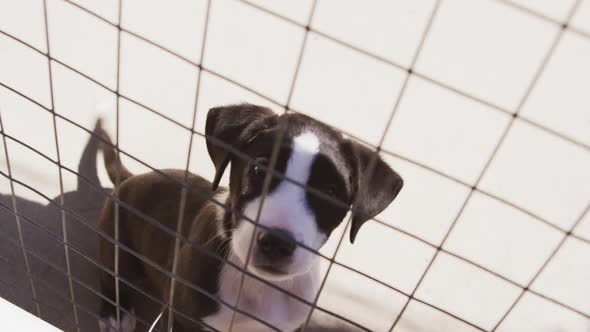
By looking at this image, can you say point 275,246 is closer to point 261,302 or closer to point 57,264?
point 261,302

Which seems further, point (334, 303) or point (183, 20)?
point (183, 20)

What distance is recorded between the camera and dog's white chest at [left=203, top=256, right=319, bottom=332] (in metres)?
1.83

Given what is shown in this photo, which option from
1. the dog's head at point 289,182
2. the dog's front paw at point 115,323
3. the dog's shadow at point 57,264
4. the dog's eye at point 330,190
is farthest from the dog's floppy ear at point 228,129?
the dog's front paw at point 115,323

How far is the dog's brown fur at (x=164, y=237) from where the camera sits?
1858 mm

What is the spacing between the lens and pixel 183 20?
3984 millimetres

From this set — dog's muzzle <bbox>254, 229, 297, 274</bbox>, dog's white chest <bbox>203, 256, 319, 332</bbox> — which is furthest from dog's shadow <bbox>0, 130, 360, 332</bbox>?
dog's muzzle <bbox>254, 229, 297, 274</bbox>

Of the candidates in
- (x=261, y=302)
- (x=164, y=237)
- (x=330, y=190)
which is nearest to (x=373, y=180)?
(x=330, y=190)

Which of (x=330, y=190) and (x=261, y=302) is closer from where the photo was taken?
(x=330, y=190)

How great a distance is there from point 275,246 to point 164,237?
2.34 ft

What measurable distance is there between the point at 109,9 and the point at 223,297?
2.76 m

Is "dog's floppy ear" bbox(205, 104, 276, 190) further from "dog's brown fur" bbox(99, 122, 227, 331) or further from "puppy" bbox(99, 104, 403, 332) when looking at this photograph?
"dog's brown fur" bbox(99, 122, 227, 331)

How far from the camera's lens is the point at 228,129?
69.0 inches

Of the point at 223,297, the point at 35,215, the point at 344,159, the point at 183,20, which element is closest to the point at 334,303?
the point at 223,297

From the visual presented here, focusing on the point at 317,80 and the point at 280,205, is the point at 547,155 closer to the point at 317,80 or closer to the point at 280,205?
the point at 317,80
